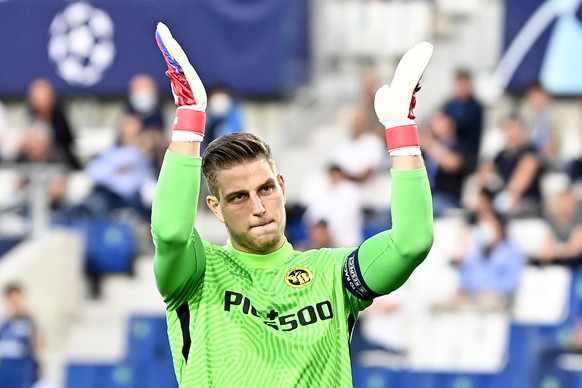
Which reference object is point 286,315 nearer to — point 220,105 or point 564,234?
point 564,234

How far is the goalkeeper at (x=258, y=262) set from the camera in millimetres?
3676

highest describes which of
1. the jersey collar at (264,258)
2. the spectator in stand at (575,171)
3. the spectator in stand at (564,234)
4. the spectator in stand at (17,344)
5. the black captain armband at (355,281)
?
the jersey collar at (264,258)

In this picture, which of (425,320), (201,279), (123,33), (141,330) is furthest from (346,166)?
(201,279)

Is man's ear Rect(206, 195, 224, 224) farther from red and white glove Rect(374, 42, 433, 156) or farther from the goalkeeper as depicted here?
red and white glove Rect(374, 42, 433, 156)

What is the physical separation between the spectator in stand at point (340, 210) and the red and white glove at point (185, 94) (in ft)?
23.3

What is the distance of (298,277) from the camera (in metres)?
3.90

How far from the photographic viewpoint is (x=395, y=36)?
1438 centimetres

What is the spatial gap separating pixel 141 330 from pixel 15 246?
8.49 ft

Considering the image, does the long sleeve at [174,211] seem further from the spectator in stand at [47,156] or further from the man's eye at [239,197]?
the spectator in stand at [47,156]

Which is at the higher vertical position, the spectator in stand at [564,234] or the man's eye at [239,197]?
the man's eye at [239,197]

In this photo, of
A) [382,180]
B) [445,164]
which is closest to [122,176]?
[382,180]

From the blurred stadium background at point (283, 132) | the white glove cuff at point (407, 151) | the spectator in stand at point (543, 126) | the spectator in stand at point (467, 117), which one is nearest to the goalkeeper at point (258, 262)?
the white glove cuff at point (407, 151)

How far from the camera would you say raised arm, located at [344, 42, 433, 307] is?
3.67m

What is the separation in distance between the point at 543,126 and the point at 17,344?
4.20 m
